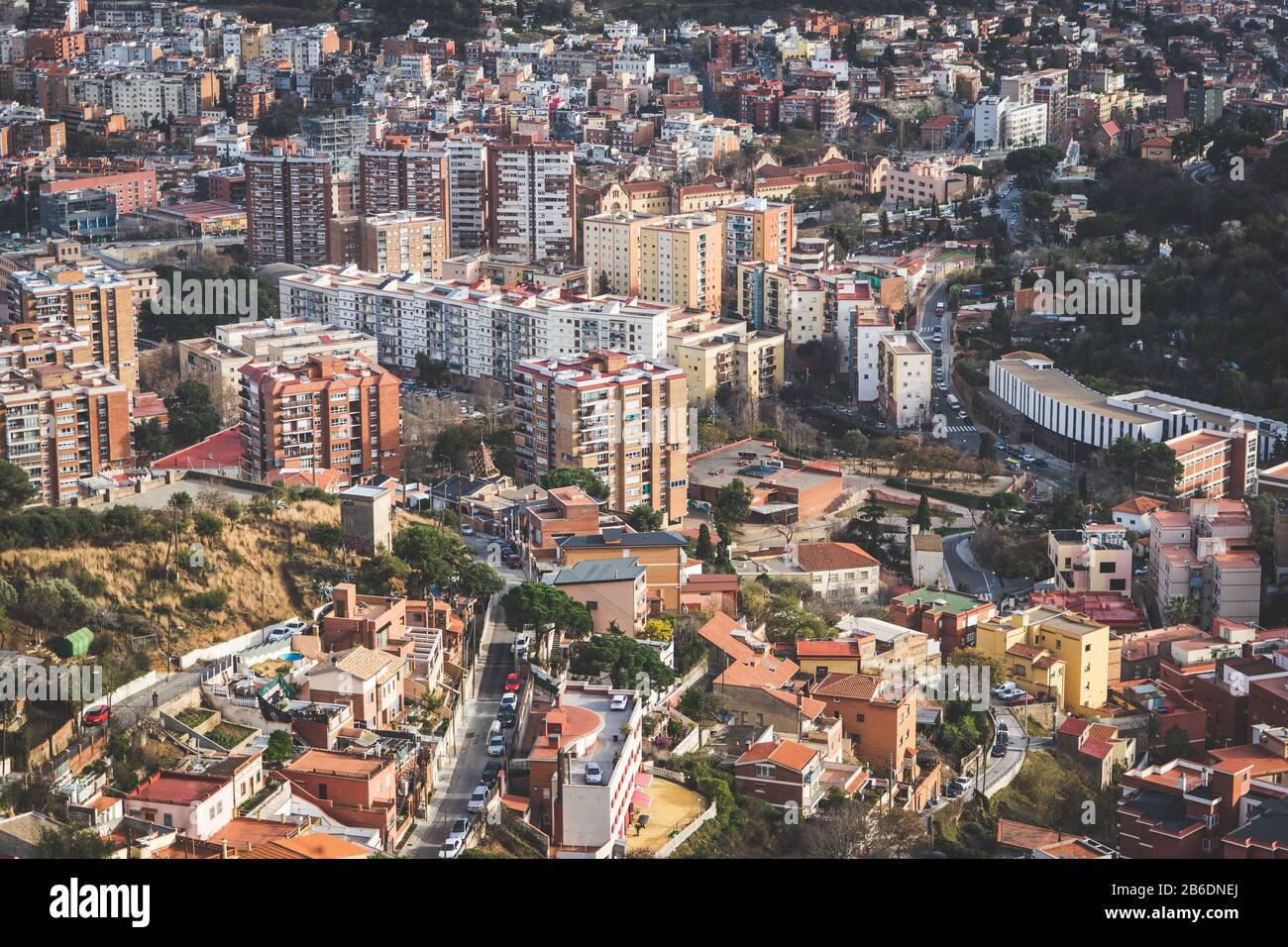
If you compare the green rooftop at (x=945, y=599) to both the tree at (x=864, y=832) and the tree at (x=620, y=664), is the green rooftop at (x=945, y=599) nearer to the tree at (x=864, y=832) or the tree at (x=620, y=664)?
the tree at (x=620, y=664)

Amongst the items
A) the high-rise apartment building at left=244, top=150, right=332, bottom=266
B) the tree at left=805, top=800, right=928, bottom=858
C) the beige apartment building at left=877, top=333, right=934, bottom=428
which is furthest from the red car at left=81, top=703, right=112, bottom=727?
the high-rise apartment building at left=244, top=150, right=332, bottom=266

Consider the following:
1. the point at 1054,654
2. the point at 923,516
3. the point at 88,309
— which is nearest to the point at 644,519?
the point at 923,516

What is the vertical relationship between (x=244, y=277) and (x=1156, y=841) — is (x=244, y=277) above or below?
above

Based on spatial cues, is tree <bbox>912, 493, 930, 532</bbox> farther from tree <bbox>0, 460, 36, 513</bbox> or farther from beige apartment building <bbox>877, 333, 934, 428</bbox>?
tree <bbox>0, 460, 36, 513</bbox>

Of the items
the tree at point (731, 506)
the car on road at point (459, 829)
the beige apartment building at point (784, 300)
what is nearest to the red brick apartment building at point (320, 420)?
the tree at point (731, 506)

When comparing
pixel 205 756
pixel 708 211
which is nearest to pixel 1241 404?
pixel 708 211

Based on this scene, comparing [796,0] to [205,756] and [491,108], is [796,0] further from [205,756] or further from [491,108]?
[205,756]
